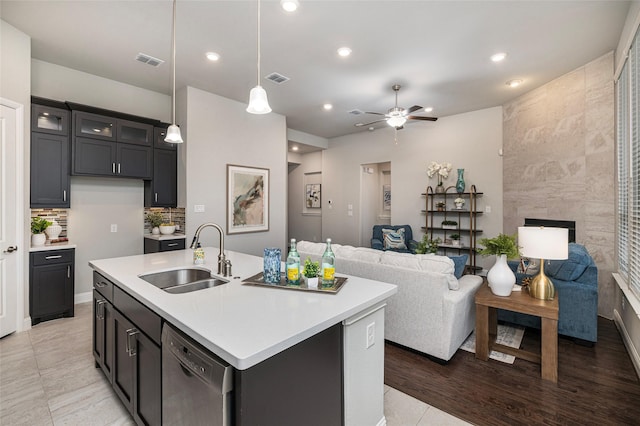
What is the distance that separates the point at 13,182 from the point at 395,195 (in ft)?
19.8

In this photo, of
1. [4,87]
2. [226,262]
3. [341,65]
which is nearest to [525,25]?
[341,65]

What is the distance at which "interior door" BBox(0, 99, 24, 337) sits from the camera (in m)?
2.96

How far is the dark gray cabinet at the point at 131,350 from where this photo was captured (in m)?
1.49

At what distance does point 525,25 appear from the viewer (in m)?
2.88

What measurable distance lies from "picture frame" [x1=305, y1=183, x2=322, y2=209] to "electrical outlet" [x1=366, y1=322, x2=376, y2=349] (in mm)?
6513

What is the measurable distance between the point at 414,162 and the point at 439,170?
2.03ft

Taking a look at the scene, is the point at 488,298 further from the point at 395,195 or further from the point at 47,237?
the point at 47,237

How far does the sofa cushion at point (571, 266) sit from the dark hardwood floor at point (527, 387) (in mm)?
674

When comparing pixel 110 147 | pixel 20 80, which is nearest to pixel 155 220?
pixel 110 147

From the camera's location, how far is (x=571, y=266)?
2875 mm

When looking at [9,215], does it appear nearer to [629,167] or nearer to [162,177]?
[162,177]

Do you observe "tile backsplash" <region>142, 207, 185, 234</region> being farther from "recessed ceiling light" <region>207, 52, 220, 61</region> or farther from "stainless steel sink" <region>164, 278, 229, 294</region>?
"stainless steel sink" <region>164, 278, 229, 294</region>

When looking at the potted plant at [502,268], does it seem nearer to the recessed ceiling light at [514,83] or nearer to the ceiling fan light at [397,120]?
the ceiling fan light at [397,120]

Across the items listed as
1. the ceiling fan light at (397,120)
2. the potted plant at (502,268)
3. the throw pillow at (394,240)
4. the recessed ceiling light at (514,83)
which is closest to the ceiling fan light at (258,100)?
the potted plant at (502,268)
